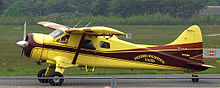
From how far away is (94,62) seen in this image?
51.9 ft

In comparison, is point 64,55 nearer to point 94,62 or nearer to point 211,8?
point 94,62

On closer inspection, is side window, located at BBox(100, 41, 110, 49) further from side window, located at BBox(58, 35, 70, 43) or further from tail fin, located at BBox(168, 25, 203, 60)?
tail fin, located at BBox(168, 25, 203, 60)

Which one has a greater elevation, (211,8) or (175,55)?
(211,8)

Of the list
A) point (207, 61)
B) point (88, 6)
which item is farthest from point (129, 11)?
point (207, 61)

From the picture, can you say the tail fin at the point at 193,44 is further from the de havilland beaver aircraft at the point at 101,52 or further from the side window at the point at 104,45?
the side window at the point at 104,45

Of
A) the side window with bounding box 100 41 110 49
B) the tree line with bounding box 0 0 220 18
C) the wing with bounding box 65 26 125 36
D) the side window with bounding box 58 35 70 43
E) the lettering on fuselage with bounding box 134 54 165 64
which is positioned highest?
the tree line with bounding box 0 0 220 18

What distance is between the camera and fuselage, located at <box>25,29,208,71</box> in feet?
50.4

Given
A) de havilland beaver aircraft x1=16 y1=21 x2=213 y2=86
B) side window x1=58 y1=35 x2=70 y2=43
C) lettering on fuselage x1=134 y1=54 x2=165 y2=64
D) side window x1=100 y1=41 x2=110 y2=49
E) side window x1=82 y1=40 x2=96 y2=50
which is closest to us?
de havilland beaver aircraft x1=16 y1=21 x2=213 y2=86

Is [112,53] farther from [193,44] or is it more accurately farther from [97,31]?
[193,44]

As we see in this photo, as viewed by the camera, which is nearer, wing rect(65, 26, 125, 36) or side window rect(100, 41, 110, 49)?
wing rect(65, 26, 125, 36)

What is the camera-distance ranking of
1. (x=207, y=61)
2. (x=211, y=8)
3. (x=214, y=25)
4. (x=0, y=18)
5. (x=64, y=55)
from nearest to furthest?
(x=64, y=55) < (x=207, y=61) < (x=0, y=18) < (x=214, y=25) < (x=211, y=8)

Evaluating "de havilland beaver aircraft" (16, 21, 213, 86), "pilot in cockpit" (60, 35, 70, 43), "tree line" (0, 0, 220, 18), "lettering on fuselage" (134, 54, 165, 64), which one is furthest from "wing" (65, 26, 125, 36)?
"tree line" (0, 0, 220, 18)

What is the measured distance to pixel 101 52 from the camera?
51.9 feet

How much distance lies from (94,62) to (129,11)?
158 feet
